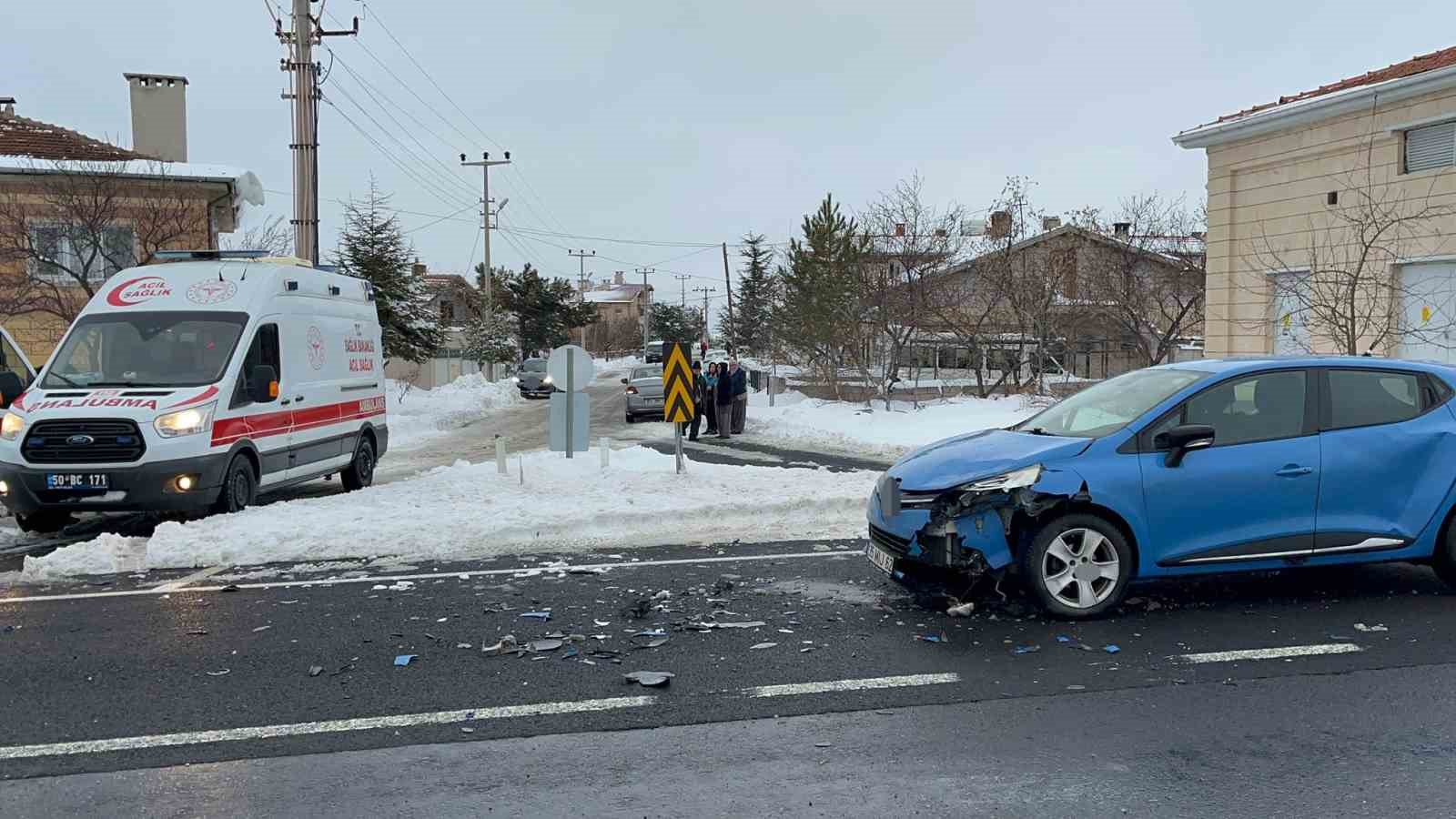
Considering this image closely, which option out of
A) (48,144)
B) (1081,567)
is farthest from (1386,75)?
(48,144)

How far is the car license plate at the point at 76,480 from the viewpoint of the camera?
28.6ft

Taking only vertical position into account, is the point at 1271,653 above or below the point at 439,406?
below

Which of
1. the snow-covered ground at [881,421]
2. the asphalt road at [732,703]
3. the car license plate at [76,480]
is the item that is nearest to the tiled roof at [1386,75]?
the snow-covered ground at [881,421]

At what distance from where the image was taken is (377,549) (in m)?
8.30

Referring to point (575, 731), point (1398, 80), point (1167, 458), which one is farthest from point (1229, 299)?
point (575, 731)

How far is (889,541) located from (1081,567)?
1.15m

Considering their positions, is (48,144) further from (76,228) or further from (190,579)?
(190,579)

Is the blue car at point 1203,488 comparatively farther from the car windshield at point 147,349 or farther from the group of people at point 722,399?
→ the group of people at point 722,399

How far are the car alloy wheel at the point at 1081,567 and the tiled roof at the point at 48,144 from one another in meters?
23.3

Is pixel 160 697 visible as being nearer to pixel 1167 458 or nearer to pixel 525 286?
pixel 1167 458

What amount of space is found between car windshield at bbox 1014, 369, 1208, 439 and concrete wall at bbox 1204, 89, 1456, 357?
1224 centimetres

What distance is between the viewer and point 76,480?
8719 mm

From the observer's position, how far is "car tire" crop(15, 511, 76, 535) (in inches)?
368

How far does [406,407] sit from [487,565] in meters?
22.9
